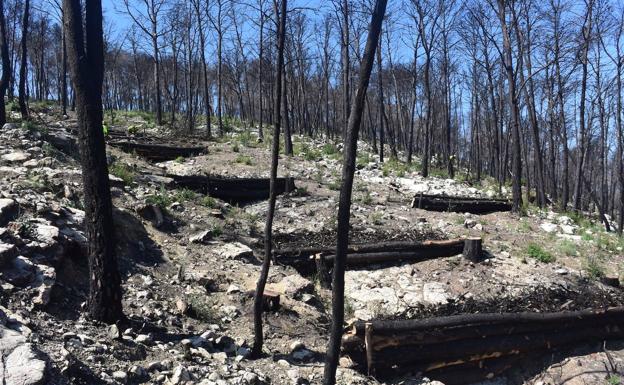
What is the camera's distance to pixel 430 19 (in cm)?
2161

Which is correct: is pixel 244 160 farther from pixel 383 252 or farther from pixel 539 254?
pixel 539 254

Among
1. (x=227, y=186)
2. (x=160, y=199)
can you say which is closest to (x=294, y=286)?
(x=160, y=199)

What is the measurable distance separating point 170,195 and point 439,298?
610cm

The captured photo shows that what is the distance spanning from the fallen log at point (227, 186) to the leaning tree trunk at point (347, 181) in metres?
7.23

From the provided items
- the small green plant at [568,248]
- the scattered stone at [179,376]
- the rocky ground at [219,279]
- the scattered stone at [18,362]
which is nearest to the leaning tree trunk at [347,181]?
the rocky ground at [219,279]

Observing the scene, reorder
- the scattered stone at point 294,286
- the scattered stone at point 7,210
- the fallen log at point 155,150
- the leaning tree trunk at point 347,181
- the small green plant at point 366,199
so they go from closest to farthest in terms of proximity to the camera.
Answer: the leaning tree trunk at point 347,181 → the scattered stone at point 7,210 → the scattered stone at point 294,286 → the small green plant at point 366,199 → the fallen log at point 155,150

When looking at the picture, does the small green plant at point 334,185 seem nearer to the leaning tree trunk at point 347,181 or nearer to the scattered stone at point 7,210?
the scattered stone at point 7,210

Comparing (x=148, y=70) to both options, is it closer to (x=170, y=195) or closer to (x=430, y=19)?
(x=430, y=19)

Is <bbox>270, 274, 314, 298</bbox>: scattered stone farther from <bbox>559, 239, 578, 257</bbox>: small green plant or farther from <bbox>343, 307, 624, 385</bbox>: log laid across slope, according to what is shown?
<bbox>559, 239, 578, 257</bbox>: small green plant

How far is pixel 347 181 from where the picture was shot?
4.43 metres

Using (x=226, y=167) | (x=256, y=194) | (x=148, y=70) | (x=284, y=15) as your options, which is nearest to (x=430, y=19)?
(x=226, y=167)

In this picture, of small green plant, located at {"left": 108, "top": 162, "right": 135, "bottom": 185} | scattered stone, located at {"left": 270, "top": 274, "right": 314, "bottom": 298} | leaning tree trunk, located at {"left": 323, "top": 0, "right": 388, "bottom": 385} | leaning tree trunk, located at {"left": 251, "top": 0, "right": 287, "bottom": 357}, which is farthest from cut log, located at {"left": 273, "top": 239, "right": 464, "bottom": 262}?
leaning tree trunk, located at {"left": 323, "top": 0, "right": 388, "bottom": 385}

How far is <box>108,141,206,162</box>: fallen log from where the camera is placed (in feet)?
51.5

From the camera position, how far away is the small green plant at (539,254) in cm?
941
